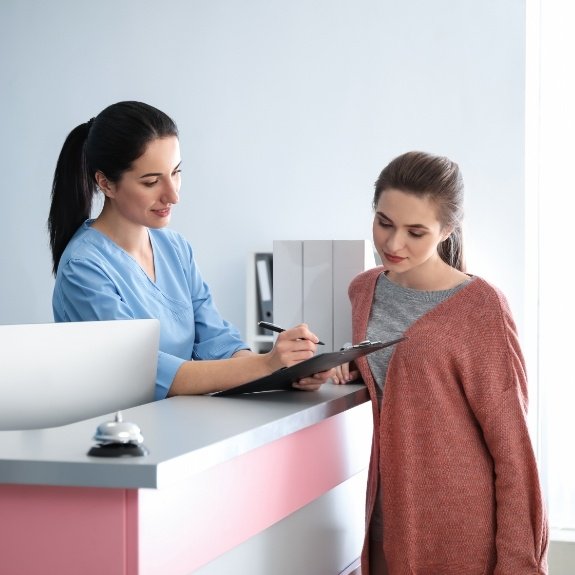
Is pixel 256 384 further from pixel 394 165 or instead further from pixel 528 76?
pixel 528 76

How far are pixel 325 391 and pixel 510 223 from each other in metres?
2.65

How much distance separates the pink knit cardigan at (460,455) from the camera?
1789 millimetres

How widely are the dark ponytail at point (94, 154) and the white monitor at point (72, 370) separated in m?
0.57

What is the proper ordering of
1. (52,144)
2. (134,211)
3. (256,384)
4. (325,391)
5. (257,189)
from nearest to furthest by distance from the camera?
(256,384) → (325,391) → (134,211) → (257,189) → (52,144)

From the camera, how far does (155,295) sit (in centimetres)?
223

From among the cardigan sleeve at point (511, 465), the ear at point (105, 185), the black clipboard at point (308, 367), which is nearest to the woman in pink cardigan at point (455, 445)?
the cardigan sleeve at point (511, 465)

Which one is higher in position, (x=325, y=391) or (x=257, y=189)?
(x=257, y=189)

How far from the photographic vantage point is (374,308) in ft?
6.63

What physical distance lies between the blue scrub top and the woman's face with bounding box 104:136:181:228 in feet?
0.28

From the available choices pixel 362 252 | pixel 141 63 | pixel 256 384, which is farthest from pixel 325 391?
pixel 141 63

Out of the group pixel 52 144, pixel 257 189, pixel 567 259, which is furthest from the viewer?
pixel 52 144

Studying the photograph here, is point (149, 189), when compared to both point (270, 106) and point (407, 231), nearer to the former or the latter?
point (407, 231)

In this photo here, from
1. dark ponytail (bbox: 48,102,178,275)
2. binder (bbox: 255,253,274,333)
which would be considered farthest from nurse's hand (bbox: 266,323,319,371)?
binder (bbox: 255,253,274,333)

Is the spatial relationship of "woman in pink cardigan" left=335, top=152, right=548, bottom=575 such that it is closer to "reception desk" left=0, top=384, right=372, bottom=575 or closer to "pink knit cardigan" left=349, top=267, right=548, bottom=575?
"pink knit cardigan" left=349, top=267, right=548, bottom=575
